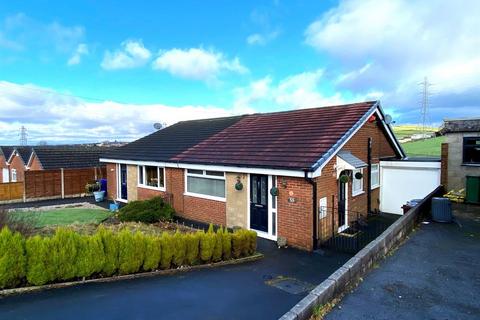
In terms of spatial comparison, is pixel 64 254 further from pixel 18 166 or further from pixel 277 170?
pixel 18 166

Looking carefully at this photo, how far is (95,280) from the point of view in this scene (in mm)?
7523

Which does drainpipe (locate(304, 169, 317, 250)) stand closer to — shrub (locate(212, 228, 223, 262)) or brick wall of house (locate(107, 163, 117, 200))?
shrub (locate(212, 228, 223, 262))

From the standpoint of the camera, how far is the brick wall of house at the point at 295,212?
10.1 meters

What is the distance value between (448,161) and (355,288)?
11.9 m

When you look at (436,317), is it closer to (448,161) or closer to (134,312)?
(134,312)

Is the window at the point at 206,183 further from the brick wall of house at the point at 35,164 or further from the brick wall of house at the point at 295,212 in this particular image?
the brick wall of house at the point at 35,164

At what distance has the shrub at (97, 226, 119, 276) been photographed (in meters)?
7.63

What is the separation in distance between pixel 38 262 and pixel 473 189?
15.9 m

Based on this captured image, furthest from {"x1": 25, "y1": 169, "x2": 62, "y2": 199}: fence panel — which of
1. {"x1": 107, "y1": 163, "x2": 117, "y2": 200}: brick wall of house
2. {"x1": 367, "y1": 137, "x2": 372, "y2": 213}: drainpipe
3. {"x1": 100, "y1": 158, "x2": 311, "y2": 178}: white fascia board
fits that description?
{"x1": 367, "y1": 137, "x2": 372, "y2": 213}: drainpipe

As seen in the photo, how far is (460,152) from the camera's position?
14.2 metres

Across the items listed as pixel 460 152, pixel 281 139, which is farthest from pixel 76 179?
pixel 460 152

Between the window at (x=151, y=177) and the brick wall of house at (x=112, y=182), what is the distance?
3048mm

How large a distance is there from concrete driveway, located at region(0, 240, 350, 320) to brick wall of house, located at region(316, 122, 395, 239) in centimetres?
241

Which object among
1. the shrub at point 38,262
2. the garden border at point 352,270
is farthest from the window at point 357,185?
the shrub at point 38,262
